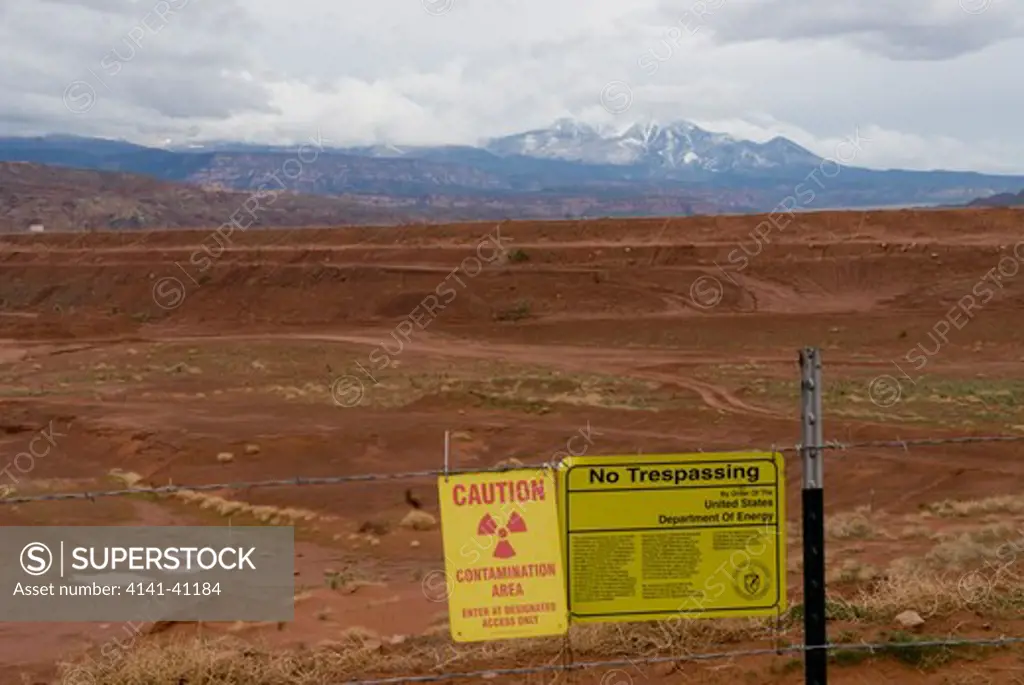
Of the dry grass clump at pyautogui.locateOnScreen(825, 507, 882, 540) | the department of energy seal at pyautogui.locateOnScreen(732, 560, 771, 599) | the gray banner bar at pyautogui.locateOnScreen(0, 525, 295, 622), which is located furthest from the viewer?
the dry grass clump at pyautogui.locateOnScreen(825, 507, 882, 540)

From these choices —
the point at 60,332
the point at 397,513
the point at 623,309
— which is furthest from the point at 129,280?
the point at 397,513

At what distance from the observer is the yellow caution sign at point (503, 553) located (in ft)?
15.9

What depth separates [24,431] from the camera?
20.5 m

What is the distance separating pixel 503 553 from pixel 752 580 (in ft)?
3.80

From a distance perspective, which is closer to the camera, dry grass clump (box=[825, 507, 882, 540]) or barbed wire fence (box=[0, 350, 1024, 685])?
barbed wire fence (box=[0, 350, 1024, 685])

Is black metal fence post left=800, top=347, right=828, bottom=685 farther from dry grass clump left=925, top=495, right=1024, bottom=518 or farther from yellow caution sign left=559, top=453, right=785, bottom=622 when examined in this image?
dry grass clump left=925, top=495, right=1024, bottom=518

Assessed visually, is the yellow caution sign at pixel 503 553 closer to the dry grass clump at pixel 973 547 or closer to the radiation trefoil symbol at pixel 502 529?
the radiation trefoil symbol at pixel 502 529

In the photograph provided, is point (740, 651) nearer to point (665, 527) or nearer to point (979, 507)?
point (665, 527)

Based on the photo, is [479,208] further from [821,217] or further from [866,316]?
[866,316]

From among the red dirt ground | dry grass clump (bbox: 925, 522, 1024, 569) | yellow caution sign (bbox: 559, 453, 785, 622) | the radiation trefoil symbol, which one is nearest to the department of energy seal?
yellow caution sign (bbox: 559, 453, 785, 622)

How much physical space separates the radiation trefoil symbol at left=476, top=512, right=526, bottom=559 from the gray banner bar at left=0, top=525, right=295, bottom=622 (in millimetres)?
4970

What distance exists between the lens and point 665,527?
4.81m

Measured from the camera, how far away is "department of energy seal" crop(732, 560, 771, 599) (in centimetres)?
490

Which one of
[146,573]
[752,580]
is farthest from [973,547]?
[146,573]
